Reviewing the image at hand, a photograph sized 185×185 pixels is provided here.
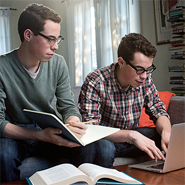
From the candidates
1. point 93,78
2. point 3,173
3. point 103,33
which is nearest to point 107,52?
point 103,33

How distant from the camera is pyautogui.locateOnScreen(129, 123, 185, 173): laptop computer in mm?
900

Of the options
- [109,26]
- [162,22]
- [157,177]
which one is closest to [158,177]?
[157,177]

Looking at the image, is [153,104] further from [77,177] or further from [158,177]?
[77,177]

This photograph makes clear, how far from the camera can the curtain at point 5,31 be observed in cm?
418

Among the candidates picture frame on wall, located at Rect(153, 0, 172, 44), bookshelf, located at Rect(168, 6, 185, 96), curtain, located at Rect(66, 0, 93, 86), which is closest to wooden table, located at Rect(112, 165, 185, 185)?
bookshelf, located at Rect(168, 6, 185, 96)

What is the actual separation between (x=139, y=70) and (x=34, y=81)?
1.75 feet

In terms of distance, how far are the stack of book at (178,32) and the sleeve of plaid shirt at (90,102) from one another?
1.17 m

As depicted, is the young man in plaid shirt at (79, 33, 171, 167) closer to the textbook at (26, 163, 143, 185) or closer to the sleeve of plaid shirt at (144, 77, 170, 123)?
the sleeve of plaid shirt at (144, 77, 170, 123)

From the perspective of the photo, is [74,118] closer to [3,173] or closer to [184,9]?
[3,173]

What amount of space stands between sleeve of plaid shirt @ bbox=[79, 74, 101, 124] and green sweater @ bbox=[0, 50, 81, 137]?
0.05 m

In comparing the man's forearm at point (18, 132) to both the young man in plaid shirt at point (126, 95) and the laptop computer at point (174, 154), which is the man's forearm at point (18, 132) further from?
the laptop computer at point (174, 154)

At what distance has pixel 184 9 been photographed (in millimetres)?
2113

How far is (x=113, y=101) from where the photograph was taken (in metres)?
1.36

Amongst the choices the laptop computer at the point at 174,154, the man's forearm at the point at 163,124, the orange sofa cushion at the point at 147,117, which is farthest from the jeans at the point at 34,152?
the orange sofa cushion at the point at 147,117
